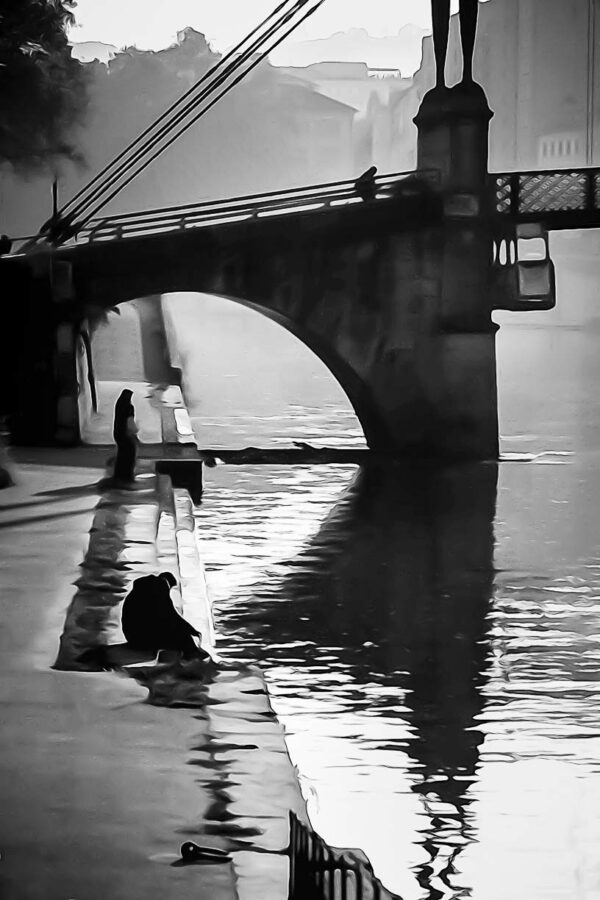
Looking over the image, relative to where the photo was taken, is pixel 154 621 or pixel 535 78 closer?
pixel 154 621

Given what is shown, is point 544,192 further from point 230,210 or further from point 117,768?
point 117,768

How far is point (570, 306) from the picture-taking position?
8359 millimetres

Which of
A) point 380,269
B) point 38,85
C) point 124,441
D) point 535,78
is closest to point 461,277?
point 380,269

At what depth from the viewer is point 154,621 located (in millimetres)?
4422

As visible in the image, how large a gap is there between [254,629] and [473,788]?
2.12 m

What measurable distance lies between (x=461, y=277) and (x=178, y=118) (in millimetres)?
2565

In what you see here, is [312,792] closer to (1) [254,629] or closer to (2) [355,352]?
(1) [254,629]

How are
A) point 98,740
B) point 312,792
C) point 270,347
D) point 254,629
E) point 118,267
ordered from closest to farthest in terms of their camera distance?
1. point 98,740
2. point 312,792
3. point 254,629
4. point 118,267
5. point 270,347

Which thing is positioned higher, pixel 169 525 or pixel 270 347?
pixel 270 347

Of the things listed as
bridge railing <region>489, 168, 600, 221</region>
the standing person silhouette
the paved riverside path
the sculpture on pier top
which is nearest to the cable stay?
the sculpture on pier top

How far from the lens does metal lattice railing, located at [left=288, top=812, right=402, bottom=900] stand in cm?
314

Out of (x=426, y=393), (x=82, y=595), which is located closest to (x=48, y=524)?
(x=82, y=595)

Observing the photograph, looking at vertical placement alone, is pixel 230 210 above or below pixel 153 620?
above

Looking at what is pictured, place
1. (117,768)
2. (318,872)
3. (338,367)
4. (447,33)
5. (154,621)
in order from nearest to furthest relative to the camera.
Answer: (318,872) → (117,768) → (154,621) → (447,33) → (338,367)
